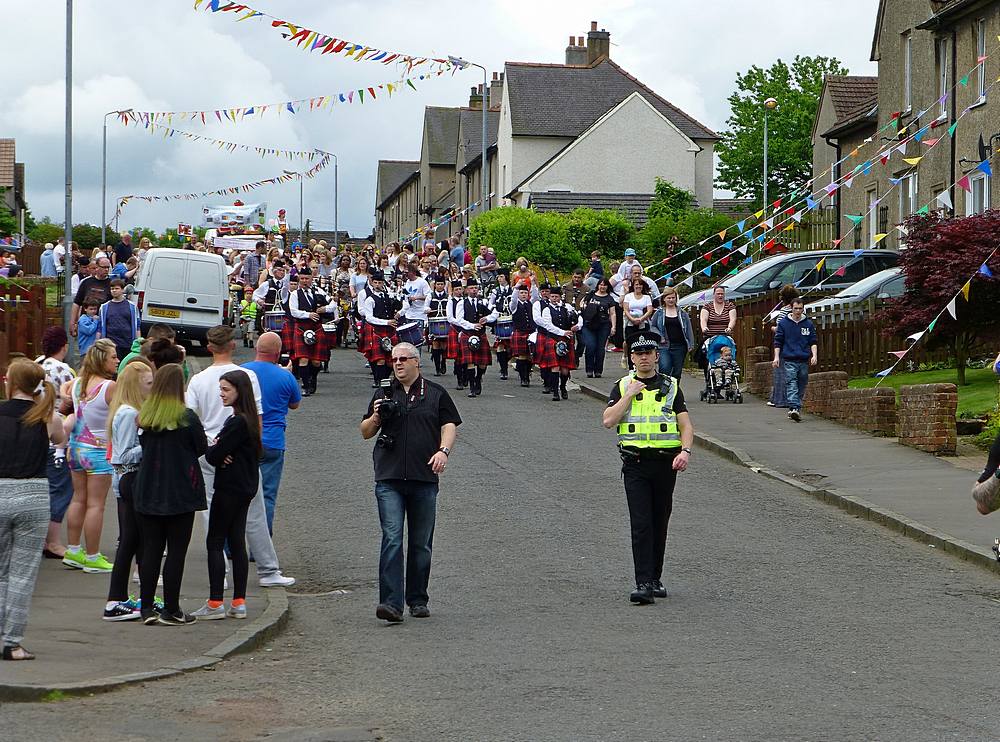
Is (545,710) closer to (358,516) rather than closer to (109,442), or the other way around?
(109,442)

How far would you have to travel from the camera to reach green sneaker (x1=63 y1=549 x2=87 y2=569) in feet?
37.8

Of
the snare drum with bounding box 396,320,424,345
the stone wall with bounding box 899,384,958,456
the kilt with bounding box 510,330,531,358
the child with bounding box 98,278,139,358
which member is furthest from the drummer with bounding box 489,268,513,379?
the stone wall with bounding box 899,384,958,456

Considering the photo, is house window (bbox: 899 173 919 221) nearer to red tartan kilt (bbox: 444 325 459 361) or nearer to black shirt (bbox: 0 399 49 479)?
red tartan kilt (bbox: 444 325 459 361)

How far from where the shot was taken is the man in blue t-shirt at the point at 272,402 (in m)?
11.3

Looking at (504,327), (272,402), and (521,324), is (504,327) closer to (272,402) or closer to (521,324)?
(521,324)

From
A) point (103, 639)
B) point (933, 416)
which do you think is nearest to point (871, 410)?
point (933, 416)

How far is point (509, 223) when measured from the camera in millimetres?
46500

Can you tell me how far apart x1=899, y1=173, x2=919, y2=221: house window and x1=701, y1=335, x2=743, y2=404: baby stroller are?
11.9 m

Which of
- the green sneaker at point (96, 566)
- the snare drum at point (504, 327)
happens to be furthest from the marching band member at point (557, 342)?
the green sneaker at point (96, 566)

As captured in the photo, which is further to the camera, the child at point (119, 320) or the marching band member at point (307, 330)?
the marching band member at point (307, 330)

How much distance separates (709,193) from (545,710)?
5788cm

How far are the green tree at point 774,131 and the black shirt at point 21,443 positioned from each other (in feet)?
234

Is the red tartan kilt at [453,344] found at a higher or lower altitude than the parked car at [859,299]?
lower

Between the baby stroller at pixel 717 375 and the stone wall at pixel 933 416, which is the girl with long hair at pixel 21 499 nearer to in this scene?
the stone wall at pixel 933 416
